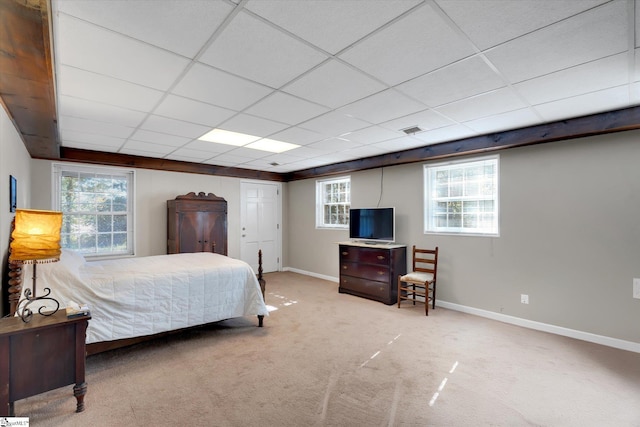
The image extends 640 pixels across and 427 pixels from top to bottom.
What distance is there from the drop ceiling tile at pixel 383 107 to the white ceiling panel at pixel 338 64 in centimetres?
2

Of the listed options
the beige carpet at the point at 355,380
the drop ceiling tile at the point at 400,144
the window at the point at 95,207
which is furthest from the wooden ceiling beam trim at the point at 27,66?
the drop ceiling tile at the point at 400,144

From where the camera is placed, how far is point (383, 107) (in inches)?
111

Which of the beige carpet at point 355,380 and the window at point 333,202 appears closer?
the beige carpet at point 355,380

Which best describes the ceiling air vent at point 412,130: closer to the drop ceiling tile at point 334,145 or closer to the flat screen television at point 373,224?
the drop ceiling tile at point 334,145

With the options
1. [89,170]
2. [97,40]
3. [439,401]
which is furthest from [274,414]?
[89,170]

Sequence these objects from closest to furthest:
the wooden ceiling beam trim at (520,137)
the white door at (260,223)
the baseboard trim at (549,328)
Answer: the wooden ceiling beam trim at (520,137), the baseboard trim at (549,328), the white door at (260,223)

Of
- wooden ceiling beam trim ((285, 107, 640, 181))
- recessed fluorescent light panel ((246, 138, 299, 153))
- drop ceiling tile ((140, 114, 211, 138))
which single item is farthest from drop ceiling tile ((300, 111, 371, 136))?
wooden ceiling beam trim ((285, 107, 640, 181))

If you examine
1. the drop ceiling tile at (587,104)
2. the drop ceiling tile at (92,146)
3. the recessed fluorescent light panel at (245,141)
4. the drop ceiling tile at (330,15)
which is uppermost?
the drop ceiling tile at (587,104)

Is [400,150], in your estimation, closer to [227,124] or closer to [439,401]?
[227,124]

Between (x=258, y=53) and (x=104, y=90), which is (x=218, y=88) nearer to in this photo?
(x=258, y=53)

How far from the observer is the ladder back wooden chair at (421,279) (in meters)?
4.17

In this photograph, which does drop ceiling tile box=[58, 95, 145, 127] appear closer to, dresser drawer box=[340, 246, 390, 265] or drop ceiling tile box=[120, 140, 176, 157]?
drop ceiling tile box=[120, 140, 176, 157]

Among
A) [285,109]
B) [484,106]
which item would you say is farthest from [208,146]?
[484,106]

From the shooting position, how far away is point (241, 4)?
1453 mm
